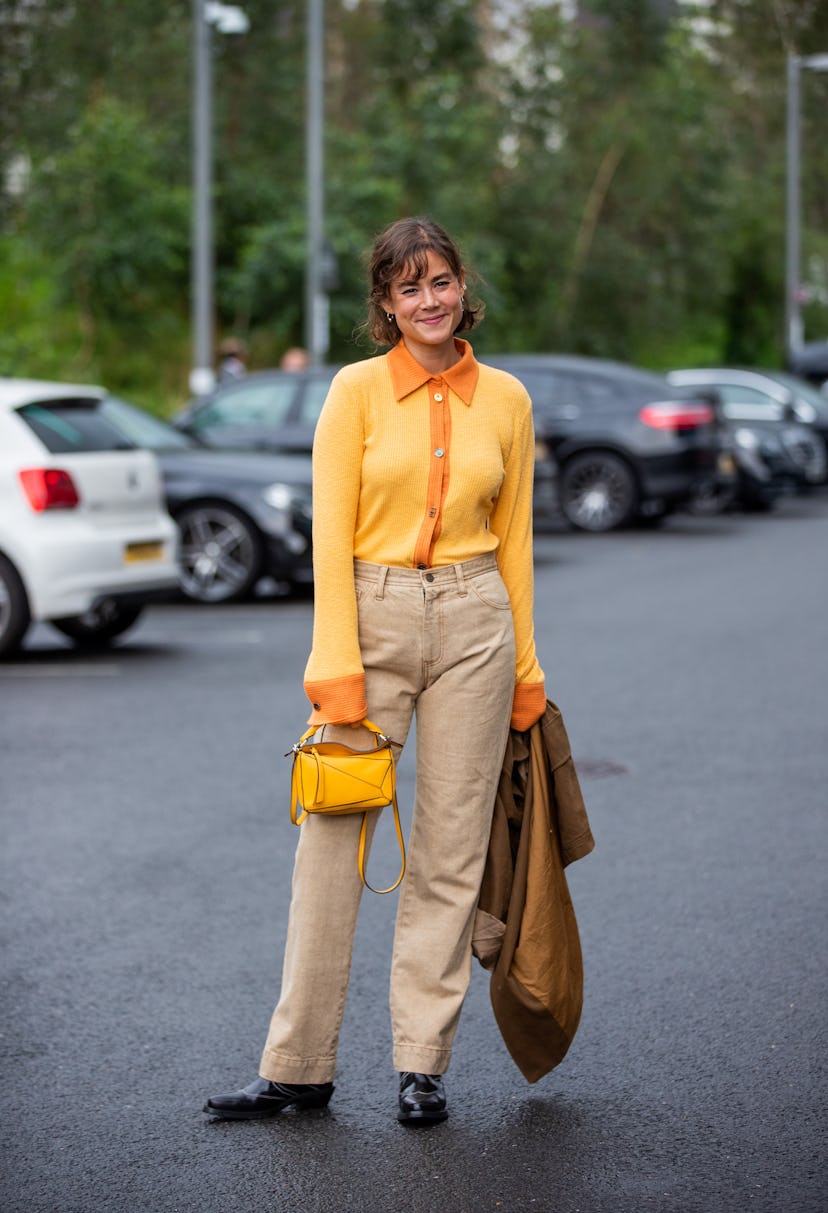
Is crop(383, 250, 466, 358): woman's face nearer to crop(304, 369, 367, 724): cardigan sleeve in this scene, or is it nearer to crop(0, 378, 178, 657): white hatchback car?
crop(304, 369, 367, 724): cardigan sleeve

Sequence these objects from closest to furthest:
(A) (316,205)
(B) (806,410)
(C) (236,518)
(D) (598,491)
Answer: 1. (C) (236,518)
2. (D) (598,491)
3. (A) (316,205)
4. (B) (806,410)

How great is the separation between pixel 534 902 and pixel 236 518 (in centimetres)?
985

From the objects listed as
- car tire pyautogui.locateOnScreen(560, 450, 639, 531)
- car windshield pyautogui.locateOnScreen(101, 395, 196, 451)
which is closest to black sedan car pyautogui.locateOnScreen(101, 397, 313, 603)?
car windshield pyautogui.locateOnScreen(101, 395, 196, 451)

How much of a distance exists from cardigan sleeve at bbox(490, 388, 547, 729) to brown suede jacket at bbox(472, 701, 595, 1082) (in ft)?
0.24

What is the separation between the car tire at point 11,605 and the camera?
1062 centimetres

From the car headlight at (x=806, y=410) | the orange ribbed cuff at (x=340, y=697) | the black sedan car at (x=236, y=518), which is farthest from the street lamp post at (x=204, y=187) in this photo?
the orange ribbed cuff at (x=340, y=697)

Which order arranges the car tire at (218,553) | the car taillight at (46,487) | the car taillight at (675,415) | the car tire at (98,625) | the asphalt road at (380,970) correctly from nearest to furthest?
the asphalt road at (380,970) < the car taillight at (46,487) < the car tire at (98,625) < the car tire at (218,553) < the car taillight at (675,415)

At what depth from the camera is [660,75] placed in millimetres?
38312

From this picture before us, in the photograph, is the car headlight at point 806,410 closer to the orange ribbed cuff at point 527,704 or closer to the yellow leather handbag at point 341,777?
the orange ribbed cuff at point 527,704

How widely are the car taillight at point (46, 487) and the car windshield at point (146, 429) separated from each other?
11.5 feet

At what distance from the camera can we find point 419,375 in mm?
3930

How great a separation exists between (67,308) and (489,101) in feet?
38.9

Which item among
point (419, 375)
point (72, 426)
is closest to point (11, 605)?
point (72, 426)

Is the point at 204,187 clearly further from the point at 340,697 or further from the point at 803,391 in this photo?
the point at 340,697
